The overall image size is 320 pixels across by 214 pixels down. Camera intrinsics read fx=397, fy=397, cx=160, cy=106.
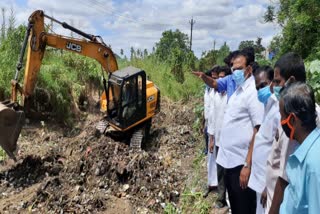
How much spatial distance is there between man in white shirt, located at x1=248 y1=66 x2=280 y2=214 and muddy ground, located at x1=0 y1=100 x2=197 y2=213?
8.49ft

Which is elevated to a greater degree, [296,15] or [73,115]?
[296,15]

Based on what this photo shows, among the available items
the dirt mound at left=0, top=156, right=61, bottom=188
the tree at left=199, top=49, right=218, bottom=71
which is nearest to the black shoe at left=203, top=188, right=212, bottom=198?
the dirt mound at left=0, top=156, right=61, bottom=188

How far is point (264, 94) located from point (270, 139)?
39cm

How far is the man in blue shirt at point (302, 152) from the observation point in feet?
5.32

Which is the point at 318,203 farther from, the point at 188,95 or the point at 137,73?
the point at 188,95

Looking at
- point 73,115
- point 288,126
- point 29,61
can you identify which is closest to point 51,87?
point 73,115

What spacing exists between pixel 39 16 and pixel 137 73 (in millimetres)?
2309

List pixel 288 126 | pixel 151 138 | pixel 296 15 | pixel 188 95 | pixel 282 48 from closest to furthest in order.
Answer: pixel 288 126 < pixel 296 15 < pixel 282 48 < pixel 151 138 < pixel 188 95

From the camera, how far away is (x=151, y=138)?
31.9ft

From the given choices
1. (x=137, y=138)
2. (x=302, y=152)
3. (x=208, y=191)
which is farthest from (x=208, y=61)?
(x=302, y=152)

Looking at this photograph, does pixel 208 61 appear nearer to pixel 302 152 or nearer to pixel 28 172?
pixel 28 172

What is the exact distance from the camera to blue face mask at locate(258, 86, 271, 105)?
292 centimetres

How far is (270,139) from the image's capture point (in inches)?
107

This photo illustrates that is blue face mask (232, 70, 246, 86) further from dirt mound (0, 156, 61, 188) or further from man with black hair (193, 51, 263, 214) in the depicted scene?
dirt mound (0, 156, 61, 188)
